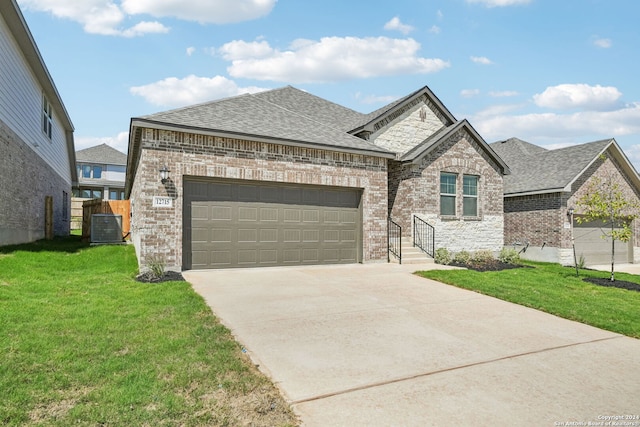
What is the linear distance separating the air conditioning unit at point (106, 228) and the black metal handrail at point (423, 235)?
11.4m

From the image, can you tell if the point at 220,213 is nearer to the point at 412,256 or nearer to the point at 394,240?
the point at 394,240

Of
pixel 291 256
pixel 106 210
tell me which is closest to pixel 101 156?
pixel 106 210

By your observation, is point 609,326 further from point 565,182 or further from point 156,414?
point 565,182

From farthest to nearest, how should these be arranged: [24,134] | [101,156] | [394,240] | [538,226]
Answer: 1. [101,156]
2. [538,226]
3. [394,240]
4. [24,134]

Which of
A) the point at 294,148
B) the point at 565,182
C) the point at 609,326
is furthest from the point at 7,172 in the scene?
the point at 565,182

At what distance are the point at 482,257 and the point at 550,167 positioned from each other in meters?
8.54

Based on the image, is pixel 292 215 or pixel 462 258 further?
pixel 462 258

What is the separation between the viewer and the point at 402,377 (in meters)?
4.02

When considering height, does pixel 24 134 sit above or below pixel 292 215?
above

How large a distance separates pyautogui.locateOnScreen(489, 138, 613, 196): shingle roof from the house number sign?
1636cm

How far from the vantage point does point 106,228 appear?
607 inches

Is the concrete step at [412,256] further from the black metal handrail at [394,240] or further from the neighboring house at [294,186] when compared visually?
the neighboring house at [294,186]

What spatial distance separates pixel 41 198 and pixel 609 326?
63.9ft

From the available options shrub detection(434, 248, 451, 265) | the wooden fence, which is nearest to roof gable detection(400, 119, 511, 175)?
shrub detection(434, 248, 451, 265)
